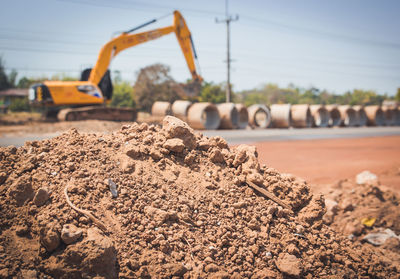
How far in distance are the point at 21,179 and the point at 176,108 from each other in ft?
53.8

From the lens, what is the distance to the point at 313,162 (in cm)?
958

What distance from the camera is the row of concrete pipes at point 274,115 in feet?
60.5

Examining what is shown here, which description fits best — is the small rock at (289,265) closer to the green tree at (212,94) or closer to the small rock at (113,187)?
the small rock at (113,187)

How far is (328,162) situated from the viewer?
967 cm

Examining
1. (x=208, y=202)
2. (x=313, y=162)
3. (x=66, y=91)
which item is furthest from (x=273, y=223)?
(x=66, y=91)

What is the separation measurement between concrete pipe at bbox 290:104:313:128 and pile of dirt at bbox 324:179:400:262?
16706 millimetres

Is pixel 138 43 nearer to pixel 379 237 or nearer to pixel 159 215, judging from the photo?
pixel 379 237

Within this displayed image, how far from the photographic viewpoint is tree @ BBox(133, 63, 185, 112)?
88.6ft

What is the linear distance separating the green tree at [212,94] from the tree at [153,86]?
212 inches

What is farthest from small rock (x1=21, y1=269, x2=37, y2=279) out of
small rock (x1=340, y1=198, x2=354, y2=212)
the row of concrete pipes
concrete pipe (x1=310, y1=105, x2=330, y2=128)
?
concrete pipe (x1=310, y1=105, x2=330, y2=128)

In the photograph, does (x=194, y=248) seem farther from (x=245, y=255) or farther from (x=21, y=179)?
(x=21, y=179)

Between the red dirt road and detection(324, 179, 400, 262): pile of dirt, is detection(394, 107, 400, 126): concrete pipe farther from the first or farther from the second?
detection(324, 179, 400, 262): pile of dirt

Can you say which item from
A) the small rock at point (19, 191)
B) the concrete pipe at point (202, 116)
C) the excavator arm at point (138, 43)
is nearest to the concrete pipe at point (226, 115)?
the concrete pipe at point (202, 116)

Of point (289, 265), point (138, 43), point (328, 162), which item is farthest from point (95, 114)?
point (289, 265)
